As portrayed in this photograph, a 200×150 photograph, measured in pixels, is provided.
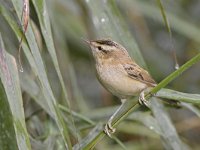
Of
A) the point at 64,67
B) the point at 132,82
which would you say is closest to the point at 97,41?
the point at 132,82

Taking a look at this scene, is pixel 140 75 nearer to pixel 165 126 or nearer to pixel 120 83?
pixel 120 83

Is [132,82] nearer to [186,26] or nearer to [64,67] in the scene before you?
[64,67]

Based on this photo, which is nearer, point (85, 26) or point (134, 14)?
point (85, 26)

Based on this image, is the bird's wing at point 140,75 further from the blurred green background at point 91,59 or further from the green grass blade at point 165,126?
the green grass blade at point 165,126

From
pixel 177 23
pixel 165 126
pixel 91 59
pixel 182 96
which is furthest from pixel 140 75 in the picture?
pixel 91 59

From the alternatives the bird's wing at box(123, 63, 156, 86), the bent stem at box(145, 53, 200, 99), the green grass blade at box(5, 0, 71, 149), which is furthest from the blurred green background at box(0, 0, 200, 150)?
the bent stem at box(145, 53, 200, 99)

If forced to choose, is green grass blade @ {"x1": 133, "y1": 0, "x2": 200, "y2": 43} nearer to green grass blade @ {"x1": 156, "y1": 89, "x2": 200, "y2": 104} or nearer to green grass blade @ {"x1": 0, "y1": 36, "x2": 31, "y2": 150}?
green grass blade @ {"x1": 156, "y1": 89, "x2": 200, "y2": 104}
